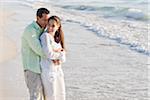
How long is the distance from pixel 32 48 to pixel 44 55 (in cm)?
13

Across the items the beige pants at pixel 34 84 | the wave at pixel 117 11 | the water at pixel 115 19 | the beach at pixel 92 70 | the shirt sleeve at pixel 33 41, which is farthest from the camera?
the wave at pixel 117 11

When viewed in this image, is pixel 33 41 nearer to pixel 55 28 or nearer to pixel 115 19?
pixel 55 28

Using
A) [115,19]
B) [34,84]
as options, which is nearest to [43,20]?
[34,84]

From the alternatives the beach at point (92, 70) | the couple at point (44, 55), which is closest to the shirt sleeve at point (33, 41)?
the couple at point (44, 55)

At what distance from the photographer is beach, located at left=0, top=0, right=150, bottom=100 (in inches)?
286

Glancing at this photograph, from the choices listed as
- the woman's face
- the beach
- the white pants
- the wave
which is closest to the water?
the wave

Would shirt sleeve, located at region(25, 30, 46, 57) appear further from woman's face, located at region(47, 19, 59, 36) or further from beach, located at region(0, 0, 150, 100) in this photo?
beach, located at region(0, 0, 150, 100)

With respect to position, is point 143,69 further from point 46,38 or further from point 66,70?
point 46,38

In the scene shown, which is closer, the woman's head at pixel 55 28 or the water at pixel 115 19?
the woman's head at pixel 55 28

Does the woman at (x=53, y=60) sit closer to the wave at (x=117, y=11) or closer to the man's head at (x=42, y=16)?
the man's head at (x=42, y=16)

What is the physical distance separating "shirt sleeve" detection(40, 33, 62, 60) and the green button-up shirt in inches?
1.7

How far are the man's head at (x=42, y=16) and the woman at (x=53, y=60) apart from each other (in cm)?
5

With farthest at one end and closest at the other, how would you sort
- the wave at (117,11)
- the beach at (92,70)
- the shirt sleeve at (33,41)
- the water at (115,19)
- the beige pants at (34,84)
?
the wave at (117,11) → the water at (115,19) → the beach at (92,70) → the beige pants at (34,84) → the shirt sleeve at (33,41)

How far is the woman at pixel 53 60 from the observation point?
4754 millimetres
